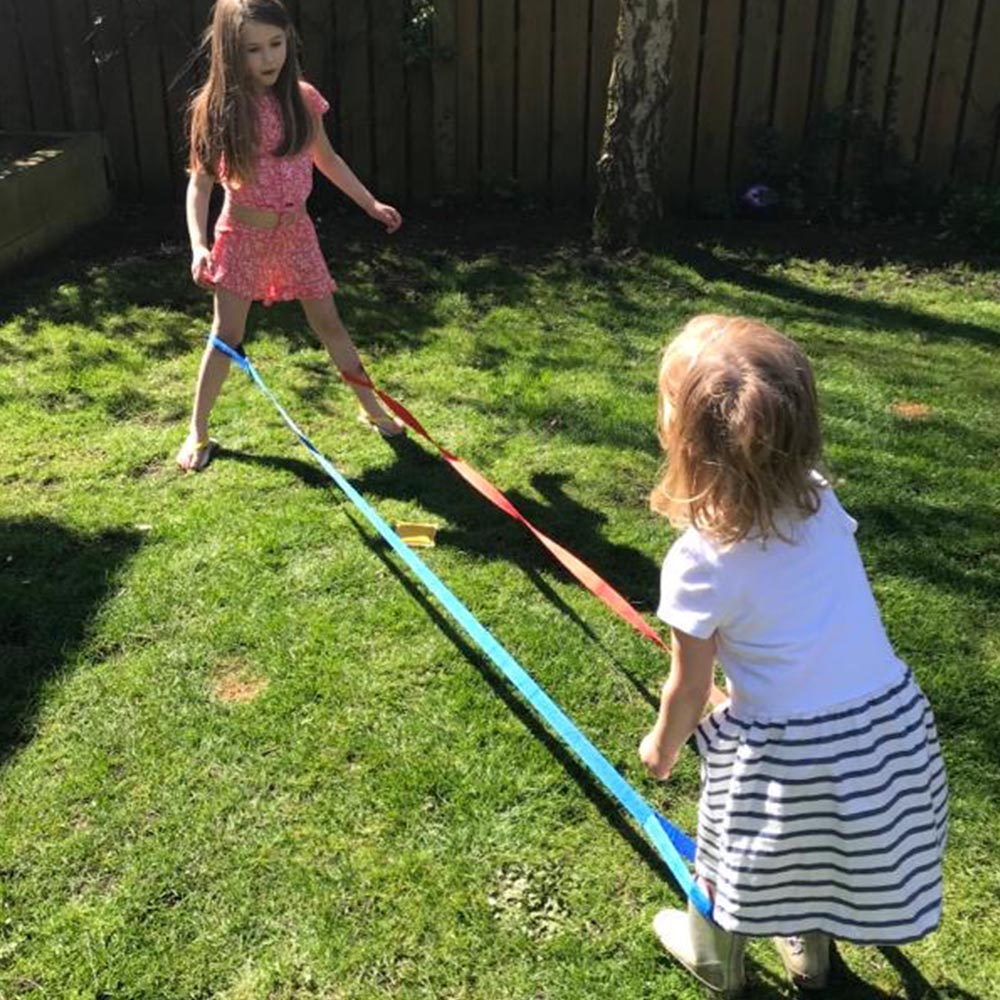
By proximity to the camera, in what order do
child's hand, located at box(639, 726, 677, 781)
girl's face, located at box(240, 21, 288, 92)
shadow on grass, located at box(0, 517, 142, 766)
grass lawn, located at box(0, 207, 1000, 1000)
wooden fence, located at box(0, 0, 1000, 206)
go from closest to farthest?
child's hand, located at box(639, 726, 677, 781), grass lawn, located at box(0, 207, 1000, 1000), shadow on grass, located at box(0, 517, 142, 766), girl's face, located at box(240, 21, 288, 92), wooden fence, located at box(0, 0, 1000, 206)

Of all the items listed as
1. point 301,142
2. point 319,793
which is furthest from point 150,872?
point 301,142

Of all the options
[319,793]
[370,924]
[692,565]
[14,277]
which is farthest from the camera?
[14,277]

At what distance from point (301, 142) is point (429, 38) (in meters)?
3.61

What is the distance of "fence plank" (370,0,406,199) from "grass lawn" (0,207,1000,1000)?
79.0 inches

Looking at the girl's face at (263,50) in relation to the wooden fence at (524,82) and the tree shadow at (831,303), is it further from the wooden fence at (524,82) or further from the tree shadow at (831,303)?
the wooden fence at (524,82)

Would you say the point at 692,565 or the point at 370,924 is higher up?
the point at 692,565

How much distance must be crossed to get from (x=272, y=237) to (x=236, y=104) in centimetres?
53

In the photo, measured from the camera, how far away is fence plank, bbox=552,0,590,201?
24.8 ft

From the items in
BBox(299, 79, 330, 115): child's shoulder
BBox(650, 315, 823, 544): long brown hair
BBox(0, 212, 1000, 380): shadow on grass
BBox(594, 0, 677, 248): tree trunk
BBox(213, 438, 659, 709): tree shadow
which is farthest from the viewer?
BBox(594, 0, 677, 248): tree trunk

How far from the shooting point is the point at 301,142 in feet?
14.4

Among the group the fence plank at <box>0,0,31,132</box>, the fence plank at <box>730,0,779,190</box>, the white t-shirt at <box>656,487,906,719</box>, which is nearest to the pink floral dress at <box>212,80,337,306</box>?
the white t-shirt at <box>656,487,906,719</box>

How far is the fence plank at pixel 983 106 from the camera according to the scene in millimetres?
7410

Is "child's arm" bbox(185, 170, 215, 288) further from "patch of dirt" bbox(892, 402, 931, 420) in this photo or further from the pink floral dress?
"patch of dirt" bbox(892, 402, 931, 420)

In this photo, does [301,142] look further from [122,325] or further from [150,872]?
[150,872]
